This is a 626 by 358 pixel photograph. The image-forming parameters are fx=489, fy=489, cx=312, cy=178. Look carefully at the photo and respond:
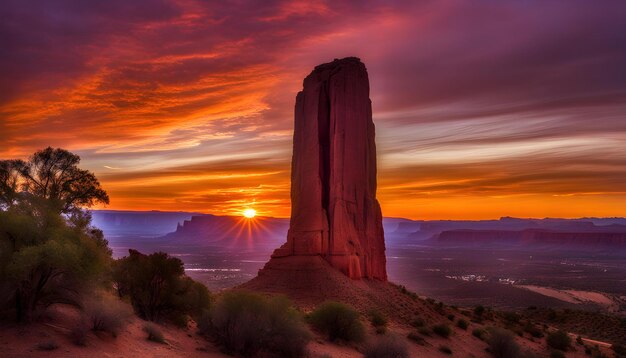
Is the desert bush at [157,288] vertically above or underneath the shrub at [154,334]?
above

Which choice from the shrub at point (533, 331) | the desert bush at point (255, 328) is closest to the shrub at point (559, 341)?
the shrub at point (533, 331)

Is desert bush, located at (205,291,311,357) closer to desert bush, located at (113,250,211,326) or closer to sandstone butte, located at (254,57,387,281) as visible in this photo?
desert bush, located at (113,250,211,326)

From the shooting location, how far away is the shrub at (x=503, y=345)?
30250mm

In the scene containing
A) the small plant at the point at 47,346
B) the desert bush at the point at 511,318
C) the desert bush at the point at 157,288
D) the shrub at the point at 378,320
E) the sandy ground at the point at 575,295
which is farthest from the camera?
the sandy ground at the point at 575,295

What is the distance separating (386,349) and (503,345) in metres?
11.9

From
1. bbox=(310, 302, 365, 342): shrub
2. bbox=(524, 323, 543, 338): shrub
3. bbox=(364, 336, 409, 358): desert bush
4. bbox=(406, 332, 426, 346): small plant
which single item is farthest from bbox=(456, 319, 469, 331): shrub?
bbox=(364, 336, 409, 358): desert bush

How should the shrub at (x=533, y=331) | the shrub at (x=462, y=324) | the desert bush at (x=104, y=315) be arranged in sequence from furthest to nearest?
the shrub at (x=533, y=331)
the shrub at (x=462, y=324)
the desert bush at (x=104, y=315)

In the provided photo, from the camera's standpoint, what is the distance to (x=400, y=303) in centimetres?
3638

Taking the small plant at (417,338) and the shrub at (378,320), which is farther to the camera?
the shrub at (378,320)

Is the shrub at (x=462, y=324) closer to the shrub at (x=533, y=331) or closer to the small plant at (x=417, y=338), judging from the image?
the small plant at (x=417, y=338)

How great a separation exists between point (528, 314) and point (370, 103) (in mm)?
31703

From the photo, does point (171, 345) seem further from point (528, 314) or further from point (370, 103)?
point (528, 314)

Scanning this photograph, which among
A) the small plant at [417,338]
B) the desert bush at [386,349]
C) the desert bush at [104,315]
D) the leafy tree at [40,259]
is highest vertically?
the leafy tree at [40,259]

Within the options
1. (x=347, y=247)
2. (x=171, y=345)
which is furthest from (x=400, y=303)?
(x=171, y=345)
